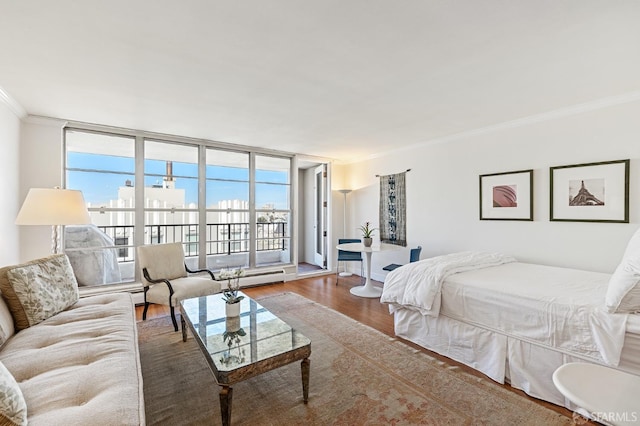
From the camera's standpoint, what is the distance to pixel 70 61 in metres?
2.12

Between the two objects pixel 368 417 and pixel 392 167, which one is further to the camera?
pixel 392 167

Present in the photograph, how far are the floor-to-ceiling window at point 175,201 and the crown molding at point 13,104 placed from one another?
50 cm

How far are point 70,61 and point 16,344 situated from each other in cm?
193

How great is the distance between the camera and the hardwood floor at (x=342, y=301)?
269 cm

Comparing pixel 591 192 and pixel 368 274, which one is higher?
pixel 591 192

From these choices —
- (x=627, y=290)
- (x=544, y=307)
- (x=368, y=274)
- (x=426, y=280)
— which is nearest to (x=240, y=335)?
(x=426, y=280)

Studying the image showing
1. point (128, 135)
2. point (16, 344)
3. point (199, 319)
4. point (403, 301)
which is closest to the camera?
point (16, 344)

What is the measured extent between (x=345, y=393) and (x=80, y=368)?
1.56m

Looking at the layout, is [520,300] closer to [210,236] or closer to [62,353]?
[62,353]

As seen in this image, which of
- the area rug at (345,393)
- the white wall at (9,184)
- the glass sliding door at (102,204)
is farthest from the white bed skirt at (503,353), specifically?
the white wall at (9,184)

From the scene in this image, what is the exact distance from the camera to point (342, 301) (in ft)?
13.5

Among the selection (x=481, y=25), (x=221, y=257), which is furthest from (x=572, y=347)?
(x=221, y=257)

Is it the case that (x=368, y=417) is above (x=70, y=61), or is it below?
below

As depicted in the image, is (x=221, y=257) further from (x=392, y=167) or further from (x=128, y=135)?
(x=392, y=167)
